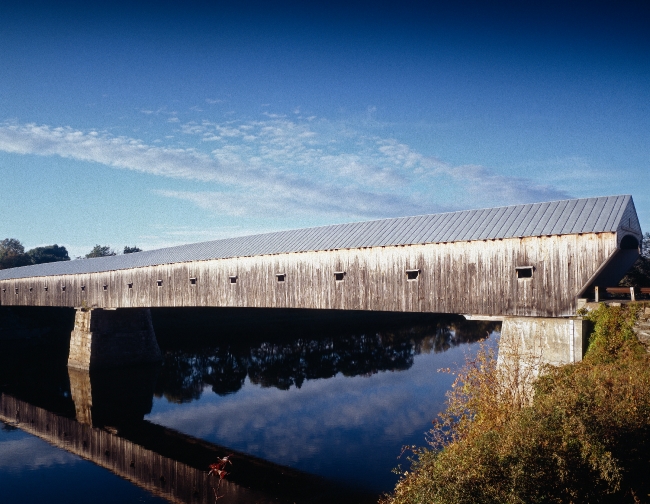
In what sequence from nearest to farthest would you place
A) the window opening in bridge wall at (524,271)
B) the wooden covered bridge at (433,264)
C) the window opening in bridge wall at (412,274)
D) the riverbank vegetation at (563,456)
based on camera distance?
the riverbank vegetation at (563,456)
the wooden covered bridge at (433,264)
the window opening in bridge wall at (524,271)
the window opening in bridge wall at (412,274)

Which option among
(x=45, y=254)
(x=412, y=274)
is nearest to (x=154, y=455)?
(x=412, y=274)

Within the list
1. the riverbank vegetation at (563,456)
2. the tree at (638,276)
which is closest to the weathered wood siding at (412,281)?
the riverbank vegetation at (563,456)

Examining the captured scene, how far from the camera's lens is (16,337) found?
32.9m

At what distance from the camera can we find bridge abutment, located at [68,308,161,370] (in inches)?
967

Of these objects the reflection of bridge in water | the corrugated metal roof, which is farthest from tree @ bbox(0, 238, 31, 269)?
the corrugated metal roof

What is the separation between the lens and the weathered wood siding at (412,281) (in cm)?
1108

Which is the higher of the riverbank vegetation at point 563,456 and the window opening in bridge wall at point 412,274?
the window opening in bridge wall at point 412,274

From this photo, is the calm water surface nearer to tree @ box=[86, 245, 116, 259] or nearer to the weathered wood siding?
the weathered wood siding

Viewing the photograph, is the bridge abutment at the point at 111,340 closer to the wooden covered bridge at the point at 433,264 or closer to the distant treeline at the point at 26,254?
the wooden covered bridge at the point at 433,264

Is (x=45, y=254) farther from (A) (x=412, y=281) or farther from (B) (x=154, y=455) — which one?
(A) (x=412, y=281)

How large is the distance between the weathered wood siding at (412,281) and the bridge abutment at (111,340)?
4.95m

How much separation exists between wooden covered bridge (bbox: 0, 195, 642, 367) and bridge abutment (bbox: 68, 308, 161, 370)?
197 inches

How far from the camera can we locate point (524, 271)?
38.4 ft

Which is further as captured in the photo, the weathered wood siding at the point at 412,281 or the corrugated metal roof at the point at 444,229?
the corrugated metal roof at the point at 444,229
